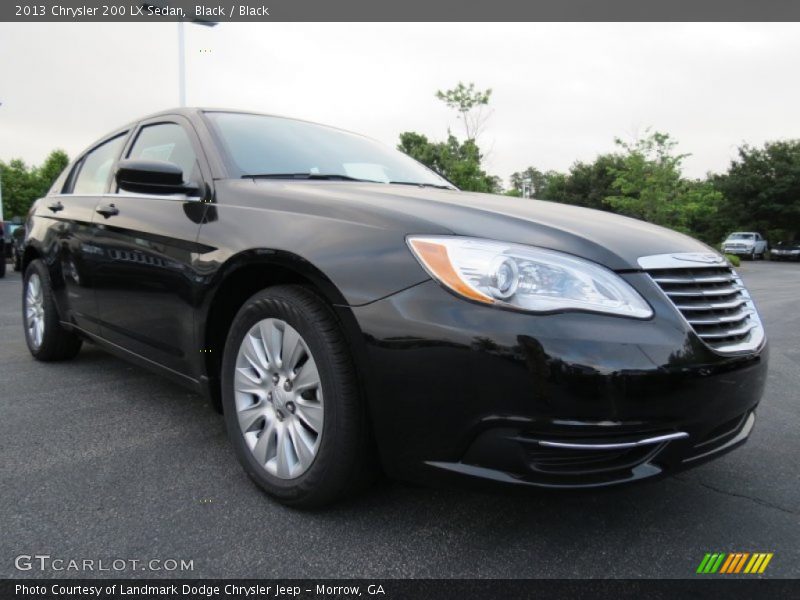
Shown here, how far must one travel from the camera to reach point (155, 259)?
2.58 metres

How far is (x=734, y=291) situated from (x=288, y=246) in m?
1.51

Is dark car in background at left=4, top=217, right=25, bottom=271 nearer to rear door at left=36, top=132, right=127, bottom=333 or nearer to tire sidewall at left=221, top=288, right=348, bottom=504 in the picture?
rear door at left=36, top=132, right=127, bottom=333

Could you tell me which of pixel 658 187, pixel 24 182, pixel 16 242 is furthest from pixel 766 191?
pixel 24 182

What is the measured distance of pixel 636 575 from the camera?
1700mm

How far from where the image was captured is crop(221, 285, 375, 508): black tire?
1.80 metres

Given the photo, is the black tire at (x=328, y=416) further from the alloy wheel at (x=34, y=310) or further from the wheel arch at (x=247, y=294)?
the alloy wheel at (x=34, y=310)

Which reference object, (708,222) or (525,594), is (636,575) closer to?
(525,594)

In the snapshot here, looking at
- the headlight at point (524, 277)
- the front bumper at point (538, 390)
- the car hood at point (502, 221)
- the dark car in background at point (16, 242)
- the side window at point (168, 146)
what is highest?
the side window at point (168, 146)

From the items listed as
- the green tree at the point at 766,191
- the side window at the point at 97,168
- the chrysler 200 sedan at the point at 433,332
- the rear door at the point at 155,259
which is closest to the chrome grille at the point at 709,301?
the chrysler 200 sedan at the point at 433,332

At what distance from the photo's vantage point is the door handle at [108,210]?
299cm

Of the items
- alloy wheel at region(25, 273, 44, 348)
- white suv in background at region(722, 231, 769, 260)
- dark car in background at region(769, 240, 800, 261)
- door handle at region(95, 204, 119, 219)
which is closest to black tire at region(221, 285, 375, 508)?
door handle at region(95, 204, 119, 219)

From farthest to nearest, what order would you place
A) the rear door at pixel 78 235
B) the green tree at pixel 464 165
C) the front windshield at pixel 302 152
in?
the green tree at pixel 464 165, the rear door at pixel 78 235, the front windshield at pixel 302 152

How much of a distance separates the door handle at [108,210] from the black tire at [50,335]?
100 centimetres

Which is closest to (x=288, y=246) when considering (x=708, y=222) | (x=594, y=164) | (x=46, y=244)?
(x=46, y=244)
